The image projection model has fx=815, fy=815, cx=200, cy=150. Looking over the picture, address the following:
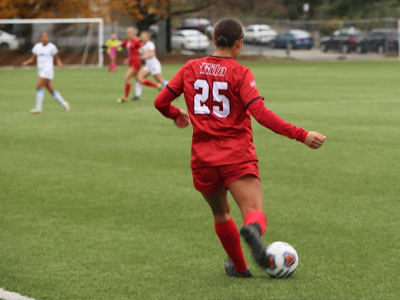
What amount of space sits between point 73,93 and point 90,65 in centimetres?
1955

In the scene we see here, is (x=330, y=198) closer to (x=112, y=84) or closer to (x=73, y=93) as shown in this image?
(x=73, y=93)

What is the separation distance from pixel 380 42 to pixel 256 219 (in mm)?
51044

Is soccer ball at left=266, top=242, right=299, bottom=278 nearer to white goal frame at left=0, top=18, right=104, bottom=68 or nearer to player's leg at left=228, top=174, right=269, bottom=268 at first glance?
player's leg at left=228, top=174, right=269, bottom=268

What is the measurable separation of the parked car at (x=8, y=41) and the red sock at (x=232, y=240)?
126ft

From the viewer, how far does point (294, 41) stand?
195 ft

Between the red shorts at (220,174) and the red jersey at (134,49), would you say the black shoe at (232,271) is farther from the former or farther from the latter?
the red jersey at (134,49)

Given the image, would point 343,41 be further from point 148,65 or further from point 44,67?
point 44,67

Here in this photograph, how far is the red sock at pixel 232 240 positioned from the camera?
6102 mm

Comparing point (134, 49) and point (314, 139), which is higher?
point (314, 139)

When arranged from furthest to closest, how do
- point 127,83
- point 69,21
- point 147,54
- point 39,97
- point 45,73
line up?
point 69,21
point 147,54
point 127,83
point 39,97
point 45,73

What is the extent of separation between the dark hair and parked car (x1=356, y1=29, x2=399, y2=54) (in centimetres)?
4999

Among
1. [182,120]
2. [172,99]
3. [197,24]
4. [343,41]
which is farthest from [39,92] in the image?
[197,24]

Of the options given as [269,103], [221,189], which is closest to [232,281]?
[221,189]

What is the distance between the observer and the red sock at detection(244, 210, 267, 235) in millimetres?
5297
